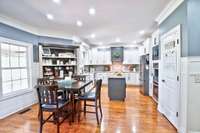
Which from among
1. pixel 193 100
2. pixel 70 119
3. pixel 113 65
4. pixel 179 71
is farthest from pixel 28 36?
pixel 113 65

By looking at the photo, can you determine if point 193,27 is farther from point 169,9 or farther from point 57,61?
point 57,61

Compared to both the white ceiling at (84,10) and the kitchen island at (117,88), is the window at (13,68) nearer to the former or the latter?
the white ceiling at (84,10)

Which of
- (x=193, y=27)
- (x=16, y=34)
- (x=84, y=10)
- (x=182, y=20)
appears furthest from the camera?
(x=16, y=34)

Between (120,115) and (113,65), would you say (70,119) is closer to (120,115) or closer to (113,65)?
(120,115)

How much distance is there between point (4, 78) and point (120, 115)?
10.8ft

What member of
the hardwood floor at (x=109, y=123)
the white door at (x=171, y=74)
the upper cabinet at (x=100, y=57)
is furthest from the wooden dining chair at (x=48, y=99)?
the upper cabinet at (x=100, y=57)

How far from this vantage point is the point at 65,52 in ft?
19.4

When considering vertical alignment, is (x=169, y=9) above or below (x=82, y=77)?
above

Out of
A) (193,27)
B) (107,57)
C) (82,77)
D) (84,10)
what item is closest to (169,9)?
(193,27)

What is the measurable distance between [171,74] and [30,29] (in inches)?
174

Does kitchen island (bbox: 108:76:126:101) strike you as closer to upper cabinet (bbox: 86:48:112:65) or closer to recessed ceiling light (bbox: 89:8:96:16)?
recessed ceiling light (bbox: 89:8:96:16)

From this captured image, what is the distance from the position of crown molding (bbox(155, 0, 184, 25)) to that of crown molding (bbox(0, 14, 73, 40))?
3545mm

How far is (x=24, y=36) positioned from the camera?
174 inches

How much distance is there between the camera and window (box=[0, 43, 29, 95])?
377 cm
